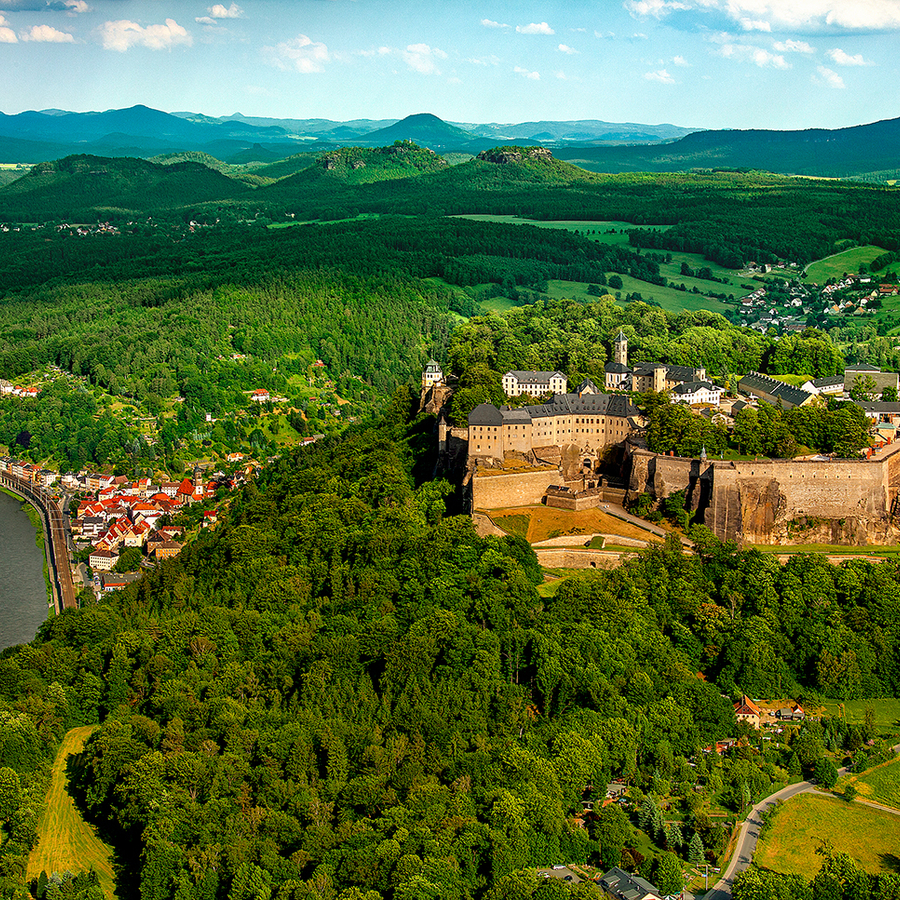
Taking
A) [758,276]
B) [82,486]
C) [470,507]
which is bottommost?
[82,486]

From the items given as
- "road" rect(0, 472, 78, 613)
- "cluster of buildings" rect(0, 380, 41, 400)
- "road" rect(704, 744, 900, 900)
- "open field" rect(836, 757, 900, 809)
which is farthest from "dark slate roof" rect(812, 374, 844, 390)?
"cluster of buildings" rect(0, 380, 41, 400)

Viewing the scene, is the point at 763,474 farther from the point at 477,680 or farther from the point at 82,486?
the point at 82,486

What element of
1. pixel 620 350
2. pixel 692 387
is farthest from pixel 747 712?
pixel 620 350

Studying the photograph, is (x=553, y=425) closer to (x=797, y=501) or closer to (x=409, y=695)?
(x=797, y=501)

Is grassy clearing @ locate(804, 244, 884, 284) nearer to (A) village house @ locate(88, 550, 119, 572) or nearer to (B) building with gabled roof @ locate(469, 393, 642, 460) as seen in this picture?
(B) building with gabled roof @ locate(469, 393, 642, 460)

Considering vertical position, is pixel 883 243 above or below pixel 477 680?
above

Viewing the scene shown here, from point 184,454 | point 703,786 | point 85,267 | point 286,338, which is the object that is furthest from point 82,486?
point 85,267

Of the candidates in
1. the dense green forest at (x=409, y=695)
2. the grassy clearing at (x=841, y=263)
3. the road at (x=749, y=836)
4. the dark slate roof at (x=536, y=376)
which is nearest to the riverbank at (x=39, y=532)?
the dense green forest at (x=409, y=695)
